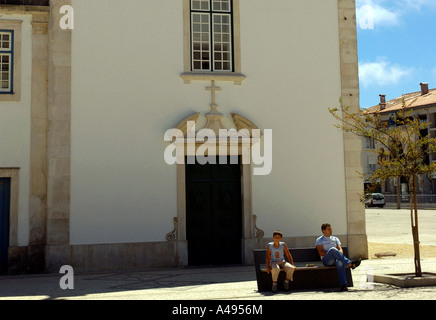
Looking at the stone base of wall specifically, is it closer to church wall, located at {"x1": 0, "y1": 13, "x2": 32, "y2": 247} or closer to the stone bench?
church wall, located at {"x1": 0, "y1": 13, "x2": 32, "y2": 247}

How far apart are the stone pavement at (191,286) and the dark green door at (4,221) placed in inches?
35.3

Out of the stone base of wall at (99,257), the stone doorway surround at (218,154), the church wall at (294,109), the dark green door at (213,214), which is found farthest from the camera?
the church wall at (294,109)

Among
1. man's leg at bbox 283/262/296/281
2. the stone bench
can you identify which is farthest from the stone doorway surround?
man's leg at bbox 283/262/296/281

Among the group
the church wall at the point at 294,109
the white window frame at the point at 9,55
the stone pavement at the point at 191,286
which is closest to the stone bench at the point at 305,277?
the stone pavement at the point at 191,286

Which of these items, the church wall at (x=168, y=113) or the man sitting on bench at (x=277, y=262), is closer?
the man sitting on bench at (x=277, y=262)

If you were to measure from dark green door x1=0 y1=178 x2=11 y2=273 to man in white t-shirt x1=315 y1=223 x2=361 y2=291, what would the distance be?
7.47m

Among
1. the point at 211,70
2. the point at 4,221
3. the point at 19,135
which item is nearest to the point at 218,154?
the point at 211,70

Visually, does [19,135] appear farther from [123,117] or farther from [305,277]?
[305,277]

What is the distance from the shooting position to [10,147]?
508 inches

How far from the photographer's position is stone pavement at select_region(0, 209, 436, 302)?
8484 mm

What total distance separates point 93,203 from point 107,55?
3.65 m

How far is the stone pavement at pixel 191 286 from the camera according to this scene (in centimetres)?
848

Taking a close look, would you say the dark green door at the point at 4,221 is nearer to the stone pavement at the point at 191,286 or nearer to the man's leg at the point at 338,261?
the stone pavement at the point at 191,286

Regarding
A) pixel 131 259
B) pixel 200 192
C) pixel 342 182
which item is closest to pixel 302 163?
pixel 342 182
